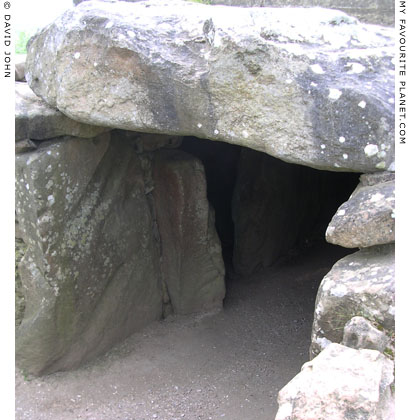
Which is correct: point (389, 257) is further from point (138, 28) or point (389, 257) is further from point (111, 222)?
point (111, 222)

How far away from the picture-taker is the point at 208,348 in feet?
11.1

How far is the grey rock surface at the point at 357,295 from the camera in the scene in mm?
1752

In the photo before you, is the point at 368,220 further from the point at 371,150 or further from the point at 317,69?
the point at 317,69

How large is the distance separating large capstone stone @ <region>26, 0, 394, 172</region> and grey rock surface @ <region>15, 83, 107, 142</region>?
0.11 m

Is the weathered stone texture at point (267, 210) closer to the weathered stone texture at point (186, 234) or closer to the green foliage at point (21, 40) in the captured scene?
the weathered stone texture at point (186, 234)

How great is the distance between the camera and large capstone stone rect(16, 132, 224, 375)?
8.99ft

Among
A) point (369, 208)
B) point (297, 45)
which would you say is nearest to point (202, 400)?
point (369, 208)

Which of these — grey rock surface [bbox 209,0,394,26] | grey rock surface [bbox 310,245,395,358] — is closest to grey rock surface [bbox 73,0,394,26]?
grey rock surface [bbox 209,0,394,26]

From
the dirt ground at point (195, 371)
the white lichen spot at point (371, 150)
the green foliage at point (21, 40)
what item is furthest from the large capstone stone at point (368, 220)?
the green foliage at point (21, 40)

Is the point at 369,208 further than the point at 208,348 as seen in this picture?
No

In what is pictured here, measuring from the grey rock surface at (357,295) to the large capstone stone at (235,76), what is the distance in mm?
385

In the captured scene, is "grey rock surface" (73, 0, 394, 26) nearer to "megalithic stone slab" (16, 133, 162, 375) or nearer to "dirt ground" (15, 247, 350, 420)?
"megalithic stone slab" (16, 133, 162, 375)

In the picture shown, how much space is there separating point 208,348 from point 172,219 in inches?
37.9

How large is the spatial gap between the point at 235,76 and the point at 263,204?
247cm
